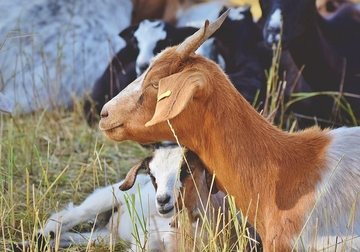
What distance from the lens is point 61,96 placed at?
7531 millimetres

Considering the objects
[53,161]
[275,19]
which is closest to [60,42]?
[53,161]

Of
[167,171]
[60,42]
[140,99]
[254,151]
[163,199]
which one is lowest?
[163,199]

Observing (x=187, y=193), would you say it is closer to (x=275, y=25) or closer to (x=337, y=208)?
(x=337, y=208)

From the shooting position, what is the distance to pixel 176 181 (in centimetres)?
412

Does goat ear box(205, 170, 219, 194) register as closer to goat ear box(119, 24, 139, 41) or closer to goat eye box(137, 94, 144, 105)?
goat eye box(137, 94, 144, 105)

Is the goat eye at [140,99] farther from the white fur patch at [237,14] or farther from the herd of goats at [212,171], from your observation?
the white fur patch at [237,14]

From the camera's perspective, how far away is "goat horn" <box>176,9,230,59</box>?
3797 mm

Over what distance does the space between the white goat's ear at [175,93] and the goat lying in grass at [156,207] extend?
43 centimetres

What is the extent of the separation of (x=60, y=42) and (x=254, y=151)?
432 cm

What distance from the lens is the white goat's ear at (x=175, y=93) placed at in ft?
11.7

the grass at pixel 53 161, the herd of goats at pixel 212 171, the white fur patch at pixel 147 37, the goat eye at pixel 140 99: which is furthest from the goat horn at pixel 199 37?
the white fur patch at pixel 147 37

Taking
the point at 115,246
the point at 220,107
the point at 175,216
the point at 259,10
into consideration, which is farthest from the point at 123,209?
the point at 259,10

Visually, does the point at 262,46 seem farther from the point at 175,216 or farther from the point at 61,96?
the point at 175,216

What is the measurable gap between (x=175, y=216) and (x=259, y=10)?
143 inches
